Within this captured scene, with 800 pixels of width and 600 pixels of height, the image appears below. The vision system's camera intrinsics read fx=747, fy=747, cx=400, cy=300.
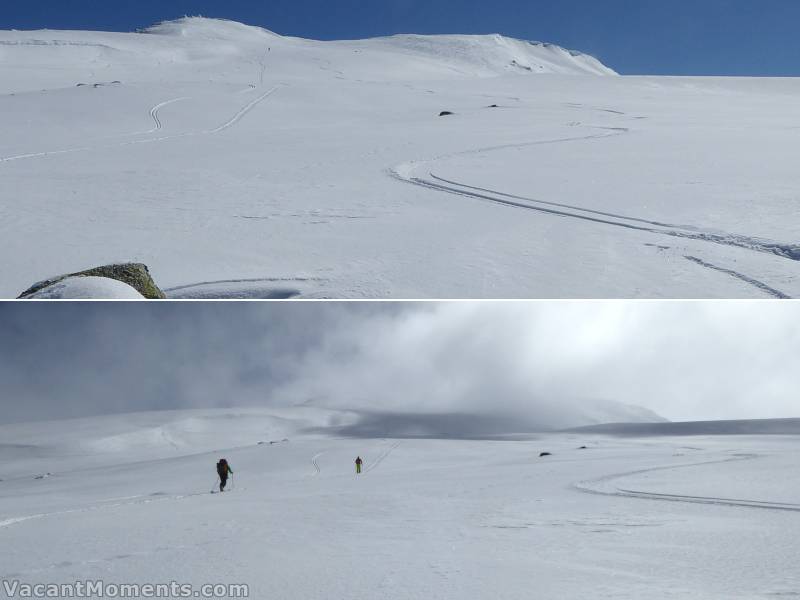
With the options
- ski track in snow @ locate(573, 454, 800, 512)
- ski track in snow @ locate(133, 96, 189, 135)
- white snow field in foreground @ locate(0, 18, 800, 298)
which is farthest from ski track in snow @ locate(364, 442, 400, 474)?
ski track in snow @ locate(133, 96, 189, 135)

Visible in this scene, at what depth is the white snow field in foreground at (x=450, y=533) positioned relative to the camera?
4.77m

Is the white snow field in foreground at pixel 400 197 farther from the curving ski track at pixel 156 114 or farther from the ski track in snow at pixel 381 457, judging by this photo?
the ski track in snow at pixel 381 457

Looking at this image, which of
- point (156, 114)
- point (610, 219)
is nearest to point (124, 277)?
point (610, 219)

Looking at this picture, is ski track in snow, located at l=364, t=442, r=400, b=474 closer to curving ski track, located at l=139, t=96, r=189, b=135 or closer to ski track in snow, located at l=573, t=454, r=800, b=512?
ski track in snow, located at l=573, t=454, r=800, b=512

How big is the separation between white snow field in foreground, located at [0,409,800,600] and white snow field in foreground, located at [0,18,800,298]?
→ 8.47 ft

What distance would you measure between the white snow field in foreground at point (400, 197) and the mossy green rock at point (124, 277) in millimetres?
707

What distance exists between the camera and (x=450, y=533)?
6312 millimetres

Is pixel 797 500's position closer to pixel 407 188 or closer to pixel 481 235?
pixel 481 235

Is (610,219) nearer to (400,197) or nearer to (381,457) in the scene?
(400,197)

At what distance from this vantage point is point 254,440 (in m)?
29.0

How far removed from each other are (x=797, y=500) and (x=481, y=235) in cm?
585

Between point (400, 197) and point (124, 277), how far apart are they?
6.43 metres

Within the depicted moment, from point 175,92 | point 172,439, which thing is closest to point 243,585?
point 172,439

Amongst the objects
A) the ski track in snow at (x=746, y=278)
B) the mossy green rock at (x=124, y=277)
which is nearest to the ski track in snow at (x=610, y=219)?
the ski track in snow at (x=746, y=278)
